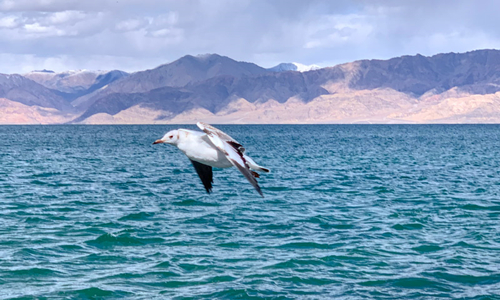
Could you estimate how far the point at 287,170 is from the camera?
60.3 meters

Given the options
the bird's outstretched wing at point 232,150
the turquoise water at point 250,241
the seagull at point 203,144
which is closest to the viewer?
the bird's outstretched wing at point 232,150

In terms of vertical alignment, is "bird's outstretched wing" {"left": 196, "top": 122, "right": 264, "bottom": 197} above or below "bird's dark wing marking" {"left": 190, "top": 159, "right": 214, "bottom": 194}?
above

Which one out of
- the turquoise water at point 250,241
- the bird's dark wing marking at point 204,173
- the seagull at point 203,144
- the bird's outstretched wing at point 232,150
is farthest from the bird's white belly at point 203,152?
the turquoise water at point 250,241

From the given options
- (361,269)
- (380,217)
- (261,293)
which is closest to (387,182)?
(380,217)

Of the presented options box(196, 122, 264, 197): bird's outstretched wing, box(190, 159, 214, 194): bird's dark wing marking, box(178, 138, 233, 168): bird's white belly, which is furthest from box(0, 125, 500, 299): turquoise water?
box(196, 122, 264, 197): bird's outstretched wing

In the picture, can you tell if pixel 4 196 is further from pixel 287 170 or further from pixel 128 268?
pixel 287 170

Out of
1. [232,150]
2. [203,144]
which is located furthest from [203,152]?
[232,150]

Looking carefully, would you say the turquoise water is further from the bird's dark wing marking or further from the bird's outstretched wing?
the bird's outstretched wing

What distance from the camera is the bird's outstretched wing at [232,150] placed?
9.12m

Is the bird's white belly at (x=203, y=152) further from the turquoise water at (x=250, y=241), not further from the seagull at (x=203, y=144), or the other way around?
the turquoise water at (x=250, y=241)

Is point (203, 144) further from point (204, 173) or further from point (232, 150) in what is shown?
point (204, 173)

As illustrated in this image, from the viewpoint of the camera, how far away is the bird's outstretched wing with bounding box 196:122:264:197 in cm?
912

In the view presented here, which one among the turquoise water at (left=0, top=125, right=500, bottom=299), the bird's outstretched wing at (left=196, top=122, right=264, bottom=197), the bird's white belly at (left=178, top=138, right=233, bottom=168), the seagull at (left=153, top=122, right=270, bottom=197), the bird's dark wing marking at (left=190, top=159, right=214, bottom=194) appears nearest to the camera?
the bird's outstretched wing at (left=196, top=122, right=264, bottom=197)

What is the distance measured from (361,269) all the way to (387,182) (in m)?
27.7
